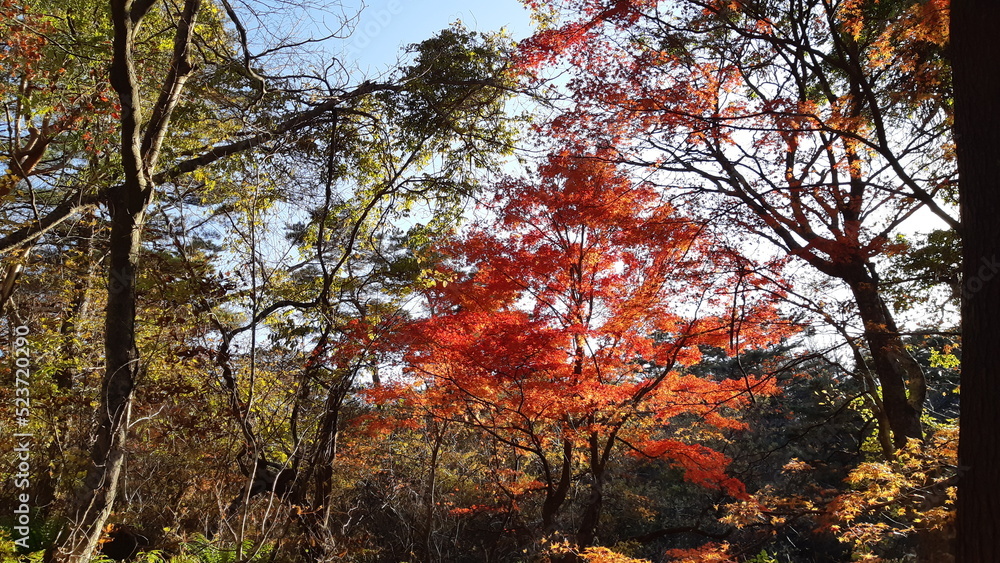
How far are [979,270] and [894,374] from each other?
3.99 meters

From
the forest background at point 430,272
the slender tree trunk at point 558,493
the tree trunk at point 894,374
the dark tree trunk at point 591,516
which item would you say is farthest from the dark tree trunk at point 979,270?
the slender tree trunk at point 558,493

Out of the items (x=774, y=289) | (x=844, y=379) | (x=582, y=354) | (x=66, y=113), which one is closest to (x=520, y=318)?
(x=582, y=354)

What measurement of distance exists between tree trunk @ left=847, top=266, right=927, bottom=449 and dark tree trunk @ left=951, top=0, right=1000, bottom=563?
3.53m

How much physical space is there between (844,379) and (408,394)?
1439 centimetres

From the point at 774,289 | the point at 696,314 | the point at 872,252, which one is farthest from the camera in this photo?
the point at 696,314

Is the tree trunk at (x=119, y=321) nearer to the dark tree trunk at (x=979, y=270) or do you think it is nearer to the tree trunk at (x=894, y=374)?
the dark tree trunk at (x=979, y=270)

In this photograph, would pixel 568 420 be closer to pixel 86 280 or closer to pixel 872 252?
pixel 872 252

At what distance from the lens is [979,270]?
9.16ft

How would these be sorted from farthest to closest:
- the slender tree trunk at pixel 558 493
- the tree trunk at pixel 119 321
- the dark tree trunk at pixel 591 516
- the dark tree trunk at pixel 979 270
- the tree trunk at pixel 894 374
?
the slender tree trunk at pixel 558 493 < the dark tree trunk at pixel 591 516 < the tree trunk at pixel 894 374 < the tree trunk at pixel 119 321 < the dark tree trunk at pixel 979 270

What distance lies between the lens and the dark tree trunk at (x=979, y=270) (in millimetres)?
2666

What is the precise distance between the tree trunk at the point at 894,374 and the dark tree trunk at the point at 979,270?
3.53 meters

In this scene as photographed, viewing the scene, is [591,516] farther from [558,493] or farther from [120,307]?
[120,307]

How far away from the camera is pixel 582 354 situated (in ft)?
25.5

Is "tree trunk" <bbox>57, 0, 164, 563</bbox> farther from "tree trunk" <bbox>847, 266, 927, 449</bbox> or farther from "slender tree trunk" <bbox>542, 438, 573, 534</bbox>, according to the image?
"tree trunk" <bbox>847, 266, 927, 449</bbox>
